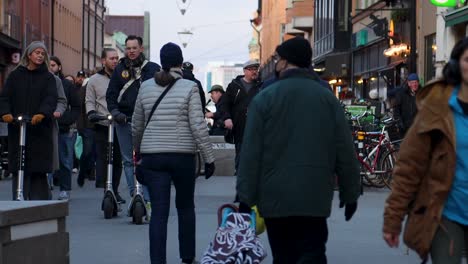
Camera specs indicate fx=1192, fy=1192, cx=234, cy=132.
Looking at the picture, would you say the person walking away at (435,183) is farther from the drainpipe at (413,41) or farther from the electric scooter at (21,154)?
the drainpipe at (413,41)

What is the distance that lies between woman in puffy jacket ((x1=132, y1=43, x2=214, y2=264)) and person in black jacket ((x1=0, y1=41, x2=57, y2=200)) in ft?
10.1

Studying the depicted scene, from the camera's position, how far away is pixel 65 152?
15648mm

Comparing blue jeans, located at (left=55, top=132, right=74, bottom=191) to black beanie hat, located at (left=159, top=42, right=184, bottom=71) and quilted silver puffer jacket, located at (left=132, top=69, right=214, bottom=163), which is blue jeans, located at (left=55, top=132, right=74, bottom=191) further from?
quilted silver puffer jacket, located at (left=132, top=69, right=214, bottom=163)

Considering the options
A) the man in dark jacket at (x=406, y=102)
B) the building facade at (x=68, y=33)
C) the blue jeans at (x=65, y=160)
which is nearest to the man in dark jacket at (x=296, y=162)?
the blue jeans at (x=65, y=160)

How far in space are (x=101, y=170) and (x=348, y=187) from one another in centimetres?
762

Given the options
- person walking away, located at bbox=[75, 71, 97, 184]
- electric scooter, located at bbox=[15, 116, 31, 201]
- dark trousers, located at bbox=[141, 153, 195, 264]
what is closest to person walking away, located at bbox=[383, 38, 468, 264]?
dark trousers, located at bbox=[141, 153, 195, 264]

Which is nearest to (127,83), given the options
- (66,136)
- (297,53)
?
(66,136)

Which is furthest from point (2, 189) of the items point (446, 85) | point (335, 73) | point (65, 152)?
point (335, 73)

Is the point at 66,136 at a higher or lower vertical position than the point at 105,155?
higher

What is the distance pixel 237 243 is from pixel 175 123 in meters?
2.09

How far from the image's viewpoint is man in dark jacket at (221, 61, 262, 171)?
14.3m

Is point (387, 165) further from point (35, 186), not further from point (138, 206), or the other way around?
point (35, 186)

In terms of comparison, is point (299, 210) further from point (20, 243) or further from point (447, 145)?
point (20, 243)

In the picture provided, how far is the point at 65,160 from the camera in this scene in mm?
15258
